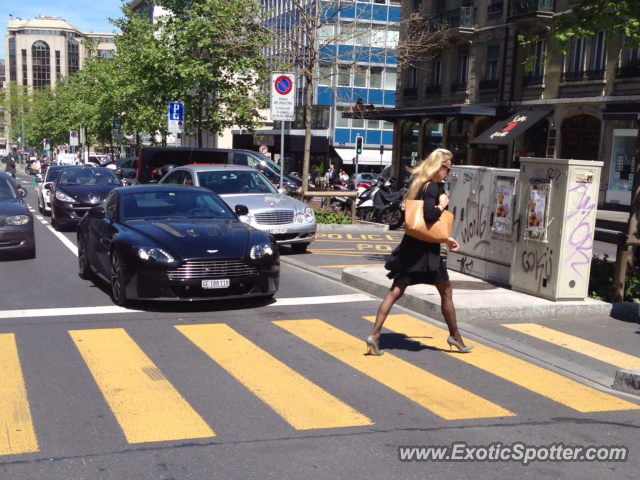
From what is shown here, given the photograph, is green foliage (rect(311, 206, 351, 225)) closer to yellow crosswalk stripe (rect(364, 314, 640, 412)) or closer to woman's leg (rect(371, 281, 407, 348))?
yellow crosswalk stripe (rect(364, 314, 640, 412))

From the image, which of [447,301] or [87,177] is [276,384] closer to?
[447,301]

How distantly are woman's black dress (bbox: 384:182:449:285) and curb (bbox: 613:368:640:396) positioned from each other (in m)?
1.71

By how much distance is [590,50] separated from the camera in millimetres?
32938

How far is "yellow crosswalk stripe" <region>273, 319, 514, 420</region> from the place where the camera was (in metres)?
5.96

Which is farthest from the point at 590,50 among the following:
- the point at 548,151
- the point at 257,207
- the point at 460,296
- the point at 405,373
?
the point at 405,373

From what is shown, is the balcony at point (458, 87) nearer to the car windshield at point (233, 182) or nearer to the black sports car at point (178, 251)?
the car windshield at point (233, 182)

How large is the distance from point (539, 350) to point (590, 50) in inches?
1101

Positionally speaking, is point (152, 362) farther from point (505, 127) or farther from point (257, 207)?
point (505, 127)

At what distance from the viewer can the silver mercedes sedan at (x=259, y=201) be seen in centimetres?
1462

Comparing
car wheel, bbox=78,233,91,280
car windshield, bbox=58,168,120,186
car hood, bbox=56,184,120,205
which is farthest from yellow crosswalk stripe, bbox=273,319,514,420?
car windshield, bbox=58,168,120,186

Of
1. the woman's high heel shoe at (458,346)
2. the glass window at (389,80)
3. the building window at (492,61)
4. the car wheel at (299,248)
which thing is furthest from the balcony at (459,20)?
the woman's high heel shoe at (458,346)

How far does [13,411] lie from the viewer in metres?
5.66

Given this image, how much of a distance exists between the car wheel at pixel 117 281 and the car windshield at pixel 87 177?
11.4 m

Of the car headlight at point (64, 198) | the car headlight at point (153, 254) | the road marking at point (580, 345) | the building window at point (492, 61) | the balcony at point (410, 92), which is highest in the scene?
the building window at point (492, 61)
